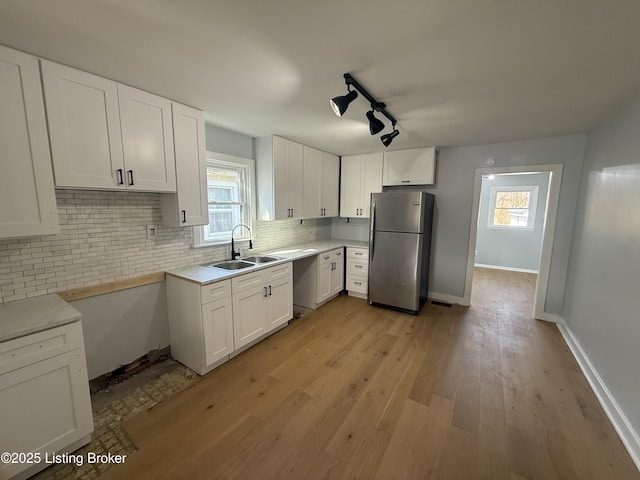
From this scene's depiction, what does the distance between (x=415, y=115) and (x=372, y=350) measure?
2403 millimetres

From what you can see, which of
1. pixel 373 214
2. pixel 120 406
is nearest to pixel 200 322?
pixel 120 406

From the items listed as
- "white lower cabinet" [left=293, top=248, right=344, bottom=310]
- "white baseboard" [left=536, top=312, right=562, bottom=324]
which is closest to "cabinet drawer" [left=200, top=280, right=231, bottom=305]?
"white lower cabinet" [left=293, top=248, right=344, bottom=310]

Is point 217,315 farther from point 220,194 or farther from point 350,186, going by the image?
point 350,186

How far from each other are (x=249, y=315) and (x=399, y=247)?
7.12 feet

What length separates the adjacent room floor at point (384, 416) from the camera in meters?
1.53

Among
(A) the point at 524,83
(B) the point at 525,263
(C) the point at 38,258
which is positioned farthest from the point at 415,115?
(B) the point at 525,263

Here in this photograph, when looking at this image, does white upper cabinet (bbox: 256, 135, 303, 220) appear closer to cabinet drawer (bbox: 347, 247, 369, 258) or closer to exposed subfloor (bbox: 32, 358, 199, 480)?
cabinet drawer (bbox: 347, 247, 369, 258)

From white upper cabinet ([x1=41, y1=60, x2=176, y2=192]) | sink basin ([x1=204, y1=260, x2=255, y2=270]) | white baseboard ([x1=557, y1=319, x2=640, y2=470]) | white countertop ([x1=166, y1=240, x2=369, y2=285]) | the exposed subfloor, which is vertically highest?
white upper cabinet ([x1=41, y1=60, x2=176, y2=192])

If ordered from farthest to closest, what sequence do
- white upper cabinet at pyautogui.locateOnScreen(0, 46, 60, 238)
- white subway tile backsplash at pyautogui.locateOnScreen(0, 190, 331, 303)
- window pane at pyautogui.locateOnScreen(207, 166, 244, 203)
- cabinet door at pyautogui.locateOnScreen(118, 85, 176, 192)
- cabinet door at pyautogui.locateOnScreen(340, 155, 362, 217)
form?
cabinet door at pyautogui.locateOnScreen(340, 155, 362, 217) → window pane at pyautogui.locateOnScreen(207, 166, 244, 203) → cabinet door at pyautogui.locateOnScreen(118, 85, 176, 192) → white subway tile backsplash at pyautogui.locateOnScreen(0, 190, 331, 303) → white upper cabinet at pyautogui.locateOnScreen(0, 46, 60, 238)

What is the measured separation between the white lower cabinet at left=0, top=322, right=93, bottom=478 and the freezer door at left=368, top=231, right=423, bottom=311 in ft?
10.5

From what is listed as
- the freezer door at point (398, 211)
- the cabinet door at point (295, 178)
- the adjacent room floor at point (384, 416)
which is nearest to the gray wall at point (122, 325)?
the adjacent room floor at point (384, 416)

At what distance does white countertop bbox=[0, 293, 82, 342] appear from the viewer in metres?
1.35

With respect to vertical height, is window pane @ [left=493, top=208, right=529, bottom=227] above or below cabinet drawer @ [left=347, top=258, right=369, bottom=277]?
above

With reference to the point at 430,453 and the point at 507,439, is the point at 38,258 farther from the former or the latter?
the point at 507,439
